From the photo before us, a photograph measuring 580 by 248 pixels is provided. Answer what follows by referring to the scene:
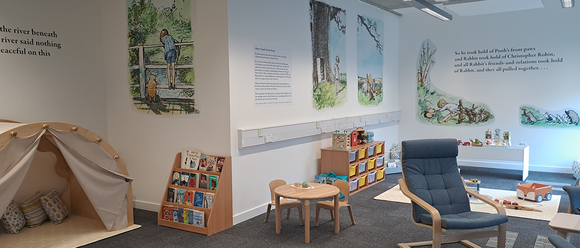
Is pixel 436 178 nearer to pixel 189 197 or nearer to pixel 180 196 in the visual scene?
pixel 189 197

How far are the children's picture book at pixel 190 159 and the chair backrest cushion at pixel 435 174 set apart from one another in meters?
2.40

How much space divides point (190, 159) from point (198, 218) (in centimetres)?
79

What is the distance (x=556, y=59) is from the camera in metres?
8.20

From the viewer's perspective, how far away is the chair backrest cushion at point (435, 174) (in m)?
4.53

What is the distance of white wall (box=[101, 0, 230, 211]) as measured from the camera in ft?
17.2

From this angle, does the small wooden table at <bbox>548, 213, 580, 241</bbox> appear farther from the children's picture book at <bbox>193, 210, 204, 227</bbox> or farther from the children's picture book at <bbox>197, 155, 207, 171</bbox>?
the children's picture book at <bbox>197, 155, 207, 171</bbox>

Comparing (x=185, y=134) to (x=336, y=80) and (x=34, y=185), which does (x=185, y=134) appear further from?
(x=336, y=80)

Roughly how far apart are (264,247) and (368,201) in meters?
2.27

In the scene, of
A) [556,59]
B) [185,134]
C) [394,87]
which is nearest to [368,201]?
[185,134]

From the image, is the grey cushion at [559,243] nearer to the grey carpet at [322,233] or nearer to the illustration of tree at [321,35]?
the grey carpet at [322,233]

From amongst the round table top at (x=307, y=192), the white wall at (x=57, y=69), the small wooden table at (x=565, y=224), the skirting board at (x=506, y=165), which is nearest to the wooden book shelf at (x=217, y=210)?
the round table top at (x=307, y=192)

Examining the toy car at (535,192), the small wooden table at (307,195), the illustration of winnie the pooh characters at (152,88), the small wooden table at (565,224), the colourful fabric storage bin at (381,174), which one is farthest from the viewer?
the colourful fabric storage bin at (381,174)

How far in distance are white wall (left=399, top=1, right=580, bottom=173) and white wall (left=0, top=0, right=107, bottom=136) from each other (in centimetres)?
614

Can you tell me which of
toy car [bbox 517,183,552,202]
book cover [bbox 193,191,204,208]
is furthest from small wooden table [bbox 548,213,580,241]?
book cover [bbox 193,191,204,208]
